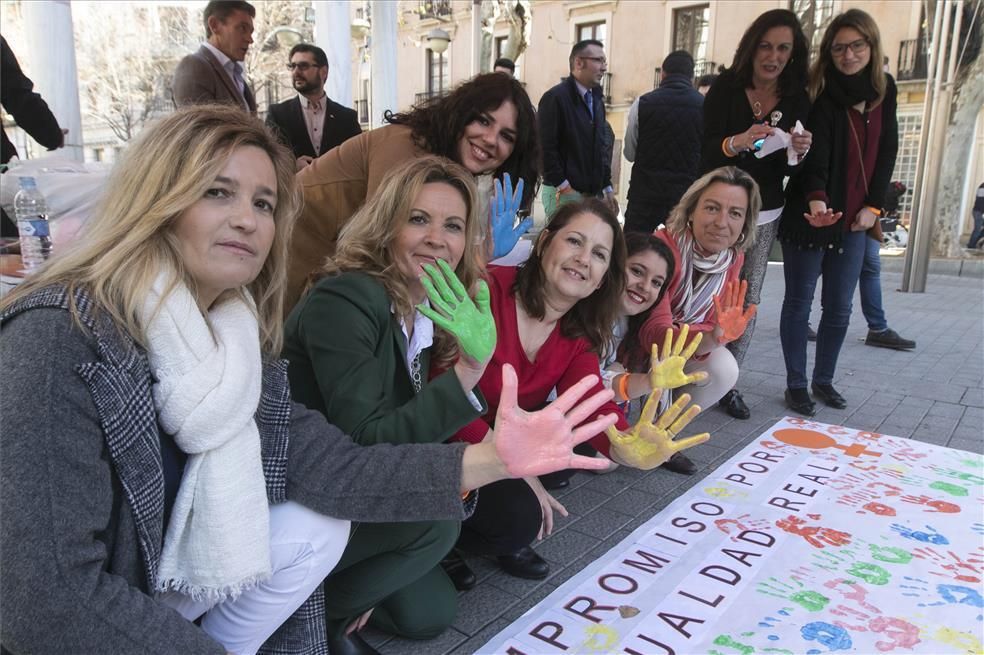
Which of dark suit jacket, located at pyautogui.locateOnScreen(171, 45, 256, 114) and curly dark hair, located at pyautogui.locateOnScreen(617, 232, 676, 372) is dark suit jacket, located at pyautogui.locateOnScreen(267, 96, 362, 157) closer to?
dark suit jacket, located at pyautogui.locateOnScreen(171, 45, 256, 114)

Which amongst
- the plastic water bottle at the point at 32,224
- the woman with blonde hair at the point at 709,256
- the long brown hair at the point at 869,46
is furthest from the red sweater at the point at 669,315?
the plastic water bottle at the point at 32,224

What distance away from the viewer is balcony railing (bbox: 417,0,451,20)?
58.6ft

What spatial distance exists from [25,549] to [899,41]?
1839 centimetres

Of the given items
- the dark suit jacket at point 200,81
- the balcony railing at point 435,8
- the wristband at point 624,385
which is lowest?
the wristband at point 624,385

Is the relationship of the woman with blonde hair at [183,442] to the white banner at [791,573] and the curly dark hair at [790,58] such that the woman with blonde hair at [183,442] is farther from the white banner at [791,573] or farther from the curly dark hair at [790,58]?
the curly dark hair at [790,58]

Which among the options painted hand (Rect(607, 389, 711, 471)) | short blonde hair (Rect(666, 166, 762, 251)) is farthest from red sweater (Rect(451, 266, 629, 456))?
short blonde hair (Rect(666, 166, 762, 251))

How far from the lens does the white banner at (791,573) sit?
5.15ft

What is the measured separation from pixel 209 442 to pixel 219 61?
281cm

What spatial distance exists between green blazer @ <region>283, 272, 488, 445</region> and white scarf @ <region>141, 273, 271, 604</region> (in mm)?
267

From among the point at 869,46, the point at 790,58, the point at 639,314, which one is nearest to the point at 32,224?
the point at 639,314

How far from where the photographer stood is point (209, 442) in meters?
1.05

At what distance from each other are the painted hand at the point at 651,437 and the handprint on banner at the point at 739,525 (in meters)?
0.56

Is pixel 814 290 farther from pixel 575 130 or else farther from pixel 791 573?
pixel 791 573

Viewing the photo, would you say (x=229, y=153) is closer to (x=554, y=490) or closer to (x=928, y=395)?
(x=554, y=490)
